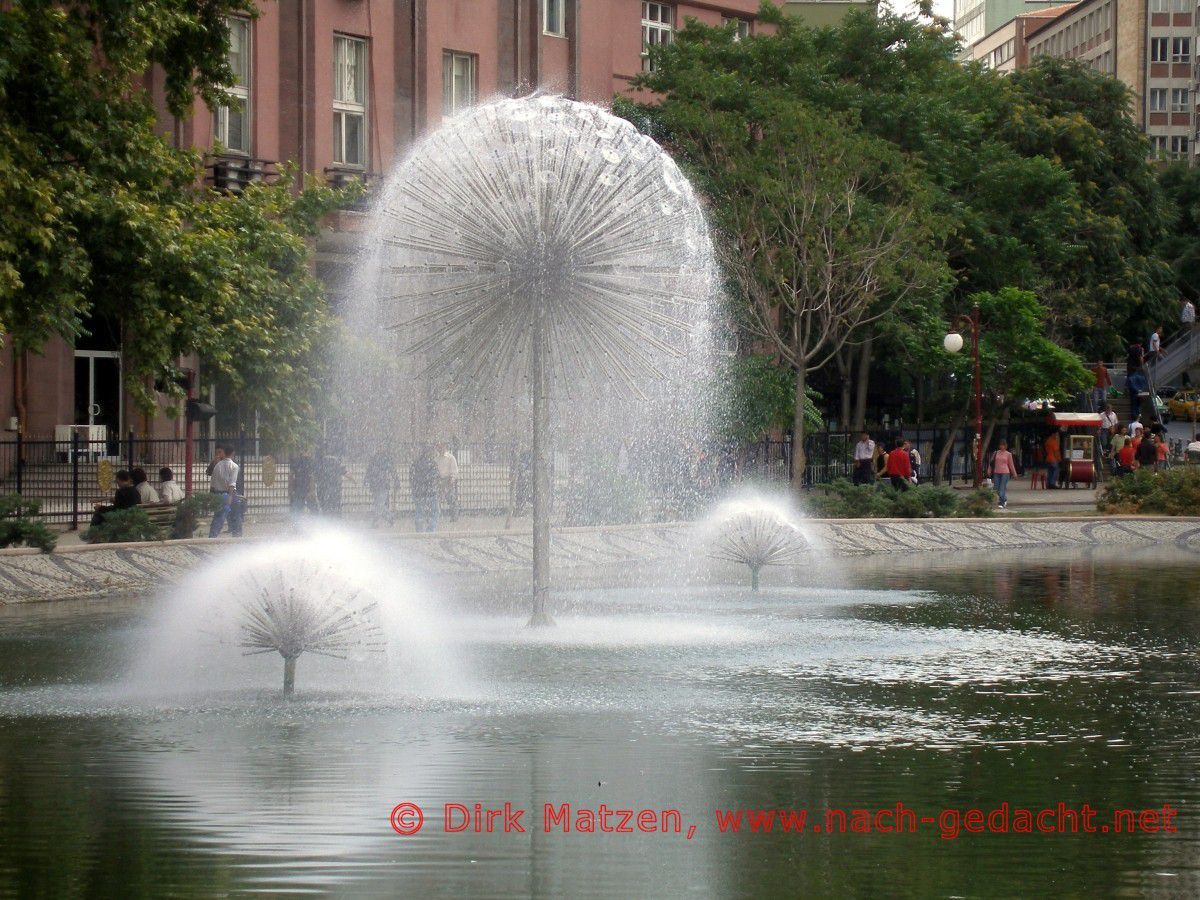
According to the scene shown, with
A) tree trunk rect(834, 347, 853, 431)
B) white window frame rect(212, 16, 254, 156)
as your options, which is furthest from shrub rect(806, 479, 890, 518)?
tree trunk rect(834, 347, 853, 431)

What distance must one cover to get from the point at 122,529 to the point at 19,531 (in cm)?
185

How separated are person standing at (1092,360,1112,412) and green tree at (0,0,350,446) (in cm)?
3829

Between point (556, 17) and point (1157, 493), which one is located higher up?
point (556, 17)

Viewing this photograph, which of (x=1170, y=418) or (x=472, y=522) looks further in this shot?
(x=1170, y=418)

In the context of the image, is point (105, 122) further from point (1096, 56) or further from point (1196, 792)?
point (1096, 56)

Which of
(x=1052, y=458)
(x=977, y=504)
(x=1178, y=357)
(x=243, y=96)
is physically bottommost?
(x=977, y=504)

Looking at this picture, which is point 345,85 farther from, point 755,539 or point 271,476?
point 755,539

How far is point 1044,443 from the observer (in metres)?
51.0

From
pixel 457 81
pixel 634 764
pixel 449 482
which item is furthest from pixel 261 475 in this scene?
pixel 634 764

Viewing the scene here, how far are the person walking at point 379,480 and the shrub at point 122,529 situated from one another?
739 cm

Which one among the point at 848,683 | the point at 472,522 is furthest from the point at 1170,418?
the point at 848,683

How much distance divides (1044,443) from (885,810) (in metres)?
43.9

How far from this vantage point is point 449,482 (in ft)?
101

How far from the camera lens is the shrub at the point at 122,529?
22.2 metres
